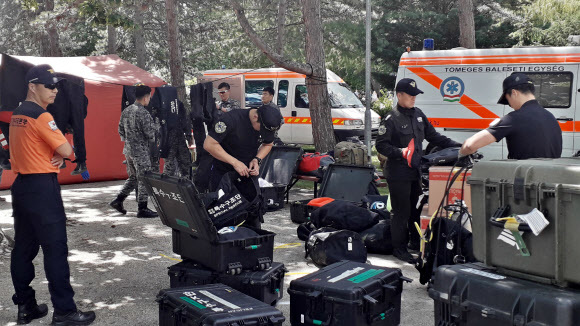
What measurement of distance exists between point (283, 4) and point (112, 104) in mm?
13174

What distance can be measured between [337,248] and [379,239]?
2.60ft

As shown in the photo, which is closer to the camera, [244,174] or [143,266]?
[244,174]

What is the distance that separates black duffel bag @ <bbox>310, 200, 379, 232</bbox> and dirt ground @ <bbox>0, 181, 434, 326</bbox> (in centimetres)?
40

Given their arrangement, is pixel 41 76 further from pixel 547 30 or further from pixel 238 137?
pixel 547 30

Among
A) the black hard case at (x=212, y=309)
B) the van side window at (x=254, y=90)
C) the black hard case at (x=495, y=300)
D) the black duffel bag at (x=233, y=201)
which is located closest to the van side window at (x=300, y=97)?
the van side window at (x=254, y=90)

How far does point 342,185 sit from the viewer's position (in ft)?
30.1

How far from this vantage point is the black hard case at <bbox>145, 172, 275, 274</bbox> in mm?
4953

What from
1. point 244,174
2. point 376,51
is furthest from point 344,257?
point 376,51

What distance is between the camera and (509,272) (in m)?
3.76

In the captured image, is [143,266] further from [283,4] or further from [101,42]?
[101,42]

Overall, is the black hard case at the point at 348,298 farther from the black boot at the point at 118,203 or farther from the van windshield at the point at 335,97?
the van windshield at the point at 335,97

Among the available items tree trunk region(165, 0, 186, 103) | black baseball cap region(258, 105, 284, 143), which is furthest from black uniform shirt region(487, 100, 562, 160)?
tree trunk region(165, 0, 186, 103)

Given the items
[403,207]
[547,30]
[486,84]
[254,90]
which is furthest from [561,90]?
[547,30]

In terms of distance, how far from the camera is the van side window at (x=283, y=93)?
17.6 metres
